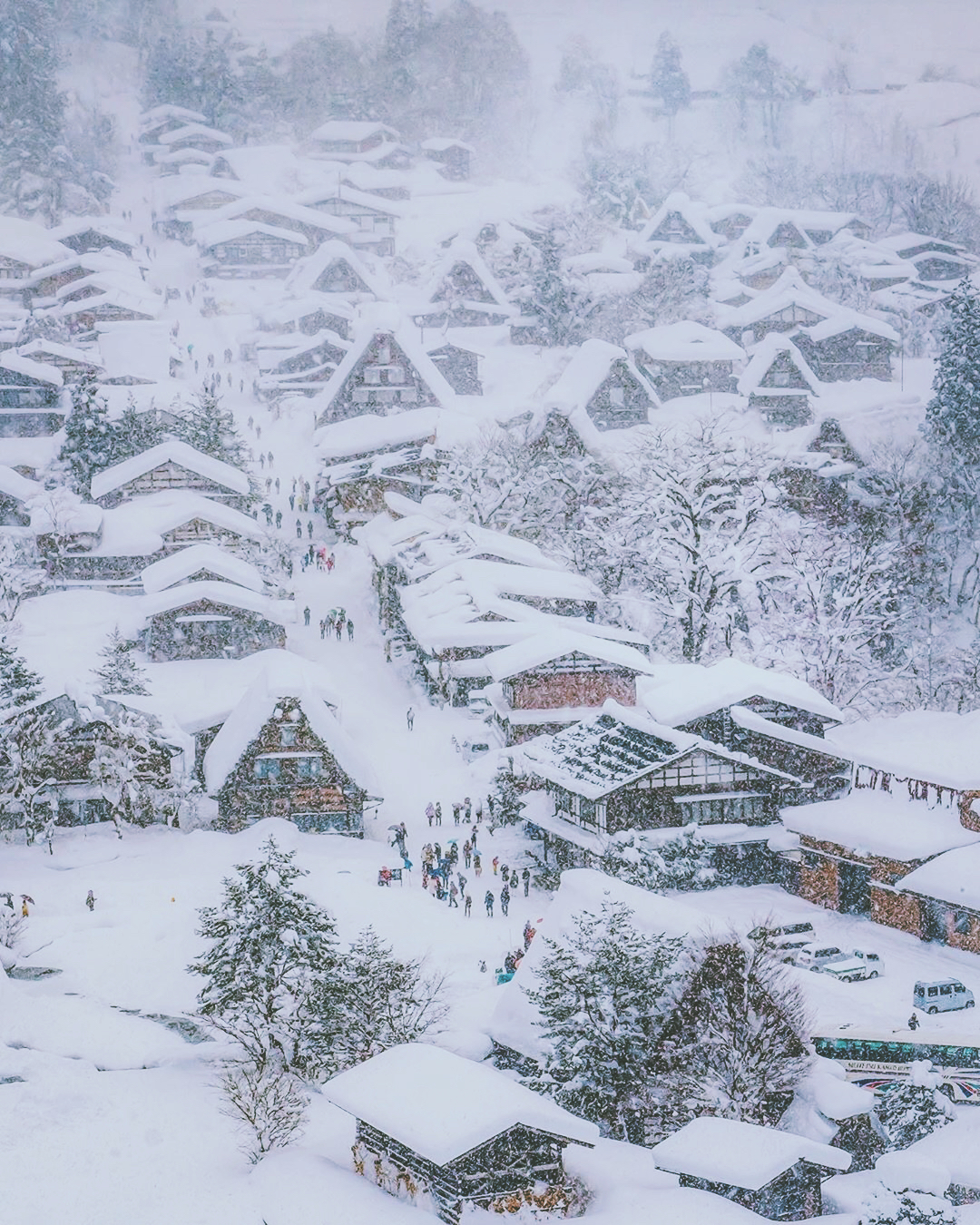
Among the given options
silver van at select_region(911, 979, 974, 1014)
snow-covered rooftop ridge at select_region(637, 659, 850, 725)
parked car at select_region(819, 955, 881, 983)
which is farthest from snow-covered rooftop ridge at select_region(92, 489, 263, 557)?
A: silver van at select_region(911, 979, 974, 1014)

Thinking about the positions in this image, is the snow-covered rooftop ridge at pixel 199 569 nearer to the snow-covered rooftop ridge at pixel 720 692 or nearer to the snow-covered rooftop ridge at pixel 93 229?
the snow-covered rooftop ridge at pixel 720 692

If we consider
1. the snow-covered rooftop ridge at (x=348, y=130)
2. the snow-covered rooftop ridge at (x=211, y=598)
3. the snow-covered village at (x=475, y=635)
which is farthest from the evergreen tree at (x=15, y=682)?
the snow-covered rooftop ridge at (x=348, y=130)

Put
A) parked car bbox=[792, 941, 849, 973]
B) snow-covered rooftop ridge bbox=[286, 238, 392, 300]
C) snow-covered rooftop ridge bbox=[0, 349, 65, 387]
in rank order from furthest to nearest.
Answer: snow-covered rooftop ridge bbox=[286, 238, 392, 300] → snow-covered rooftop ridge bbox=[0, 349, 65, 387] → parked car bbox=[792, 941, 849, 973]

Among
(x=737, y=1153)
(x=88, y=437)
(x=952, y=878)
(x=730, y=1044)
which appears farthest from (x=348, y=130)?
(x=737, y=1153)

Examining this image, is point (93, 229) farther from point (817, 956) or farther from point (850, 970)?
point (850, 970)

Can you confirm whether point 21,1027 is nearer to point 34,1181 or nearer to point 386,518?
point 34,1181

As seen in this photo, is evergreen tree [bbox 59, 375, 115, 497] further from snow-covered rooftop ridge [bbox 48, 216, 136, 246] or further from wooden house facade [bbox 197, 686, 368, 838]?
wooden house facade [bbox 197, 686, 368, 838]
